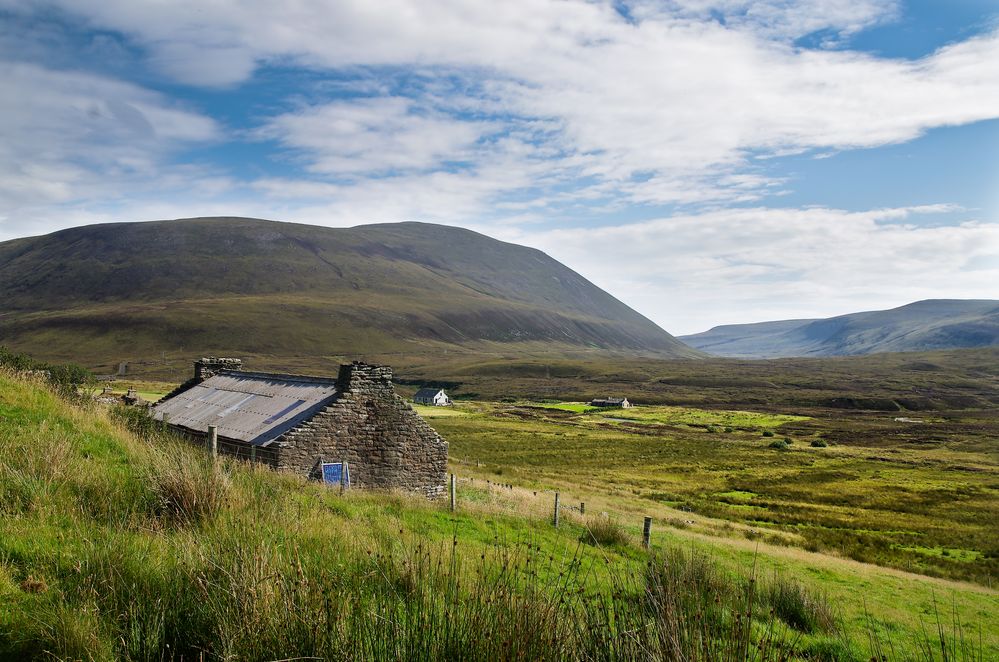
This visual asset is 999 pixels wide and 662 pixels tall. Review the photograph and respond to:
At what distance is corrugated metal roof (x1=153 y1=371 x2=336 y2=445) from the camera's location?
20.8 m

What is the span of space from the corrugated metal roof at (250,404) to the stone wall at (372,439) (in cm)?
67

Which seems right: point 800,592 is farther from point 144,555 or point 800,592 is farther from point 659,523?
point 659,523

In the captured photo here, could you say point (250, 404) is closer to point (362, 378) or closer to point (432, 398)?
point (362, 378)

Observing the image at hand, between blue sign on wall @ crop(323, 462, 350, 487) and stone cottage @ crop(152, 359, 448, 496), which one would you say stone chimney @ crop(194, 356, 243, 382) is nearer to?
stone cottage @ crop(152, 359, 448, 496)

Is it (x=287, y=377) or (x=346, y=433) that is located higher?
(x=287, y=377)

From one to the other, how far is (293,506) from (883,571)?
20045 mm

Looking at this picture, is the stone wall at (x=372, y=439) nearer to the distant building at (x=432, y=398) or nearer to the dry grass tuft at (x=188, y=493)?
the dry grass tuft at (x=188, y=493)

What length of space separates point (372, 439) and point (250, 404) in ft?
21.1

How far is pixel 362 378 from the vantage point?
21.0 meters

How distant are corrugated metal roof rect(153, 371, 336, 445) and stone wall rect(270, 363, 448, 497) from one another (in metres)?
0.67

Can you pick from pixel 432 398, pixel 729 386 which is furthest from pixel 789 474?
pixel 729 386

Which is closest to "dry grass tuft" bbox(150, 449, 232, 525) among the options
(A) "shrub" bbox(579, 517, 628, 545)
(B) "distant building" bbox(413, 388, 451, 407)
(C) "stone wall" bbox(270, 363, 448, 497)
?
(A) "shrub" bbox(579, 517, 628, 545)

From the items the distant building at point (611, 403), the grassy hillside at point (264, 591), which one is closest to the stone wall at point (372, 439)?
the grassy hillside at point (264, 591)

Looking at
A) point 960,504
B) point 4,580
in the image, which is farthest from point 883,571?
point 960,504
